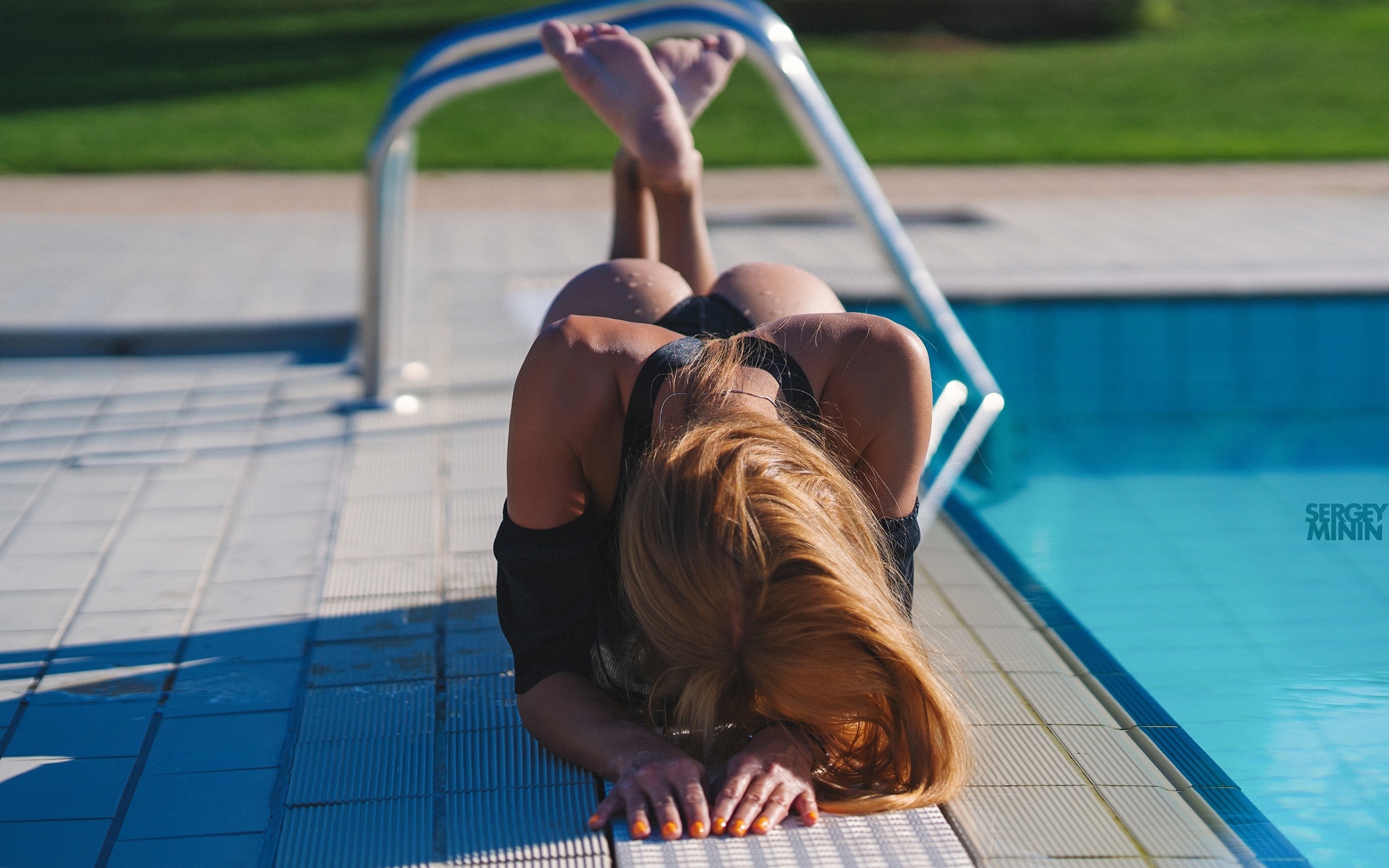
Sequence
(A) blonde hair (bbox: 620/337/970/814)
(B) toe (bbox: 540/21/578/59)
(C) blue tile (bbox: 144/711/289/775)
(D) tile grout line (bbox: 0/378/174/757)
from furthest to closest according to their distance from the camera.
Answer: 1. (B) toe (bbox: 540/21/578/59)
2. (D) tile grout line (bbox: 0/378/174/757)
3. (C) blue tile (bbox: 144/711/289/775)
4. (A) blonde hair (bbox: 620/337/970/814)

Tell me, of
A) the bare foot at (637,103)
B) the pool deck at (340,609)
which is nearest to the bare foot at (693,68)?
the bare foot at (637,103)

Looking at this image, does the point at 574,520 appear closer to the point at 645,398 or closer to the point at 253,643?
the point at 645,398

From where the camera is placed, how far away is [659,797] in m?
1.89

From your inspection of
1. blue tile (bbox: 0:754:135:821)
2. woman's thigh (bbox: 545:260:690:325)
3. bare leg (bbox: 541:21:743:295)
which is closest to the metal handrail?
bare leg (bbox: 541:21:743:295)

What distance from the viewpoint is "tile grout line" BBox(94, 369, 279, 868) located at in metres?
2.06

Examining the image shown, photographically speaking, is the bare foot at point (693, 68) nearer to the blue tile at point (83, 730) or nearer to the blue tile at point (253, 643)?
the blue tile at point (253, 643)

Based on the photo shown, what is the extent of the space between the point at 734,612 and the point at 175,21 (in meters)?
17.1

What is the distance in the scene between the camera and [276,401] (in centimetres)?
452

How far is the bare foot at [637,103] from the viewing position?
2.75 metres

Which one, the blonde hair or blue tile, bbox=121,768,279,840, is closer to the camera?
the blonde hair

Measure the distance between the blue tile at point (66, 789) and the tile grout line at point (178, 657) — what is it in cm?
2

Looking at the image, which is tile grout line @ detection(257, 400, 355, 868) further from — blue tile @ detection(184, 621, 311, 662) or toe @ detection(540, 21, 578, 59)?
toe @ detection(540, 21, 578, 59)

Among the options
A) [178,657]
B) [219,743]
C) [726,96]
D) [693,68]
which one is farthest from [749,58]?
[726,96]

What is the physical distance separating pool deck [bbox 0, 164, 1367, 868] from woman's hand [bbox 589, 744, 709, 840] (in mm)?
44
